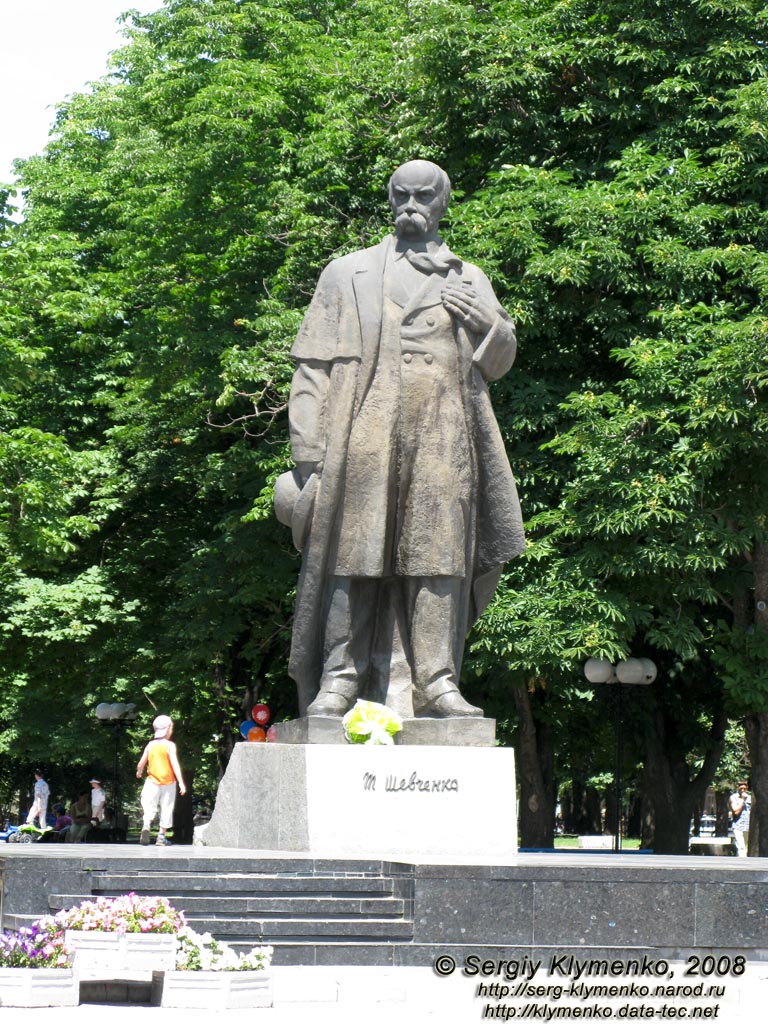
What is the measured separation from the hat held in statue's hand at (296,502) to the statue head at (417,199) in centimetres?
156

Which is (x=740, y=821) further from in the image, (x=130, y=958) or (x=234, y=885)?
(x=130, y=958)

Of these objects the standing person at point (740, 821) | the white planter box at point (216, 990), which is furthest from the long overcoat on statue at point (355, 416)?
the standing person at point (740, 821)

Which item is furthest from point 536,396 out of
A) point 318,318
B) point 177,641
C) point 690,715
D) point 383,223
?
point 318,318

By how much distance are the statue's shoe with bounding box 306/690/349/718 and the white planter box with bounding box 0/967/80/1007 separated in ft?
9.54

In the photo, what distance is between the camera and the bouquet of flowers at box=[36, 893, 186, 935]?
7.27 m

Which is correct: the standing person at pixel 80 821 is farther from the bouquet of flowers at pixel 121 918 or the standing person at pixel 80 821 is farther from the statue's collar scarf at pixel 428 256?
the bouquet of flowers at pixel 121 918

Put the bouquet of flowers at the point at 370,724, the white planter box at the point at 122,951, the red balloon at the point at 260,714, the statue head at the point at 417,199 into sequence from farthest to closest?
1. the red balloon at the point at 260,714
2. the statue head at the point at 417,199
3. the bouquet of flowers at the point at 370,724
4. the white planter box at the point at 122,951

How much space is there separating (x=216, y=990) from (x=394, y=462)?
3.82 m

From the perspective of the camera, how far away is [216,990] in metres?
7.02

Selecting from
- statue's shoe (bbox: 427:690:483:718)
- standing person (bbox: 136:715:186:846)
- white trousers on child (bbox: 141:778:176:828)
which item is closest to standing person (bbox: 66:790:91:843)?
standing person (bbox: 136:715:186:846)

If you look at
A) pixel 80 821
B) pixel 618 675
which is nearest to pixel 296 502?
pixel 618 675

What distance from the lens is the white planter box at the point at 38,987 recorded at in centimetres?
693

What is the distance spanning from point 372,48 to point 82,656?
1072cm

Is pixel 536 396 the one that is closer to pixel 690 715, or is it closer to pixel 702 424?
pixel 702 424
